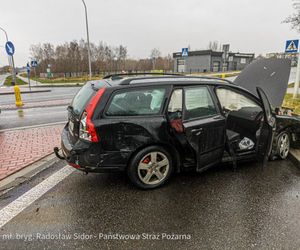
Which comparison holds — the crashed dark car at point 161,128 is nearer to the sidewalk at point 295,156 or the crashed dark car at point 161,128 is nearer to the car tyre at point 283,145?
the car tyre at point 283,145

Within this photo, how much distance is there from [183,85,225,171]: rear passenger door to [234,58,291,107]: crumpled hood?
260cm

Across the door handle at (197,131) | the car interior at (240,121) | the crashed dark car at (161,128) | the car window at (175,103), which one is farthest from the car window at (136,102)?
the car interior at (240,121)

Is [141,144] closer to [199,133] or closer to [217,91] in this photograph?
[199,133]

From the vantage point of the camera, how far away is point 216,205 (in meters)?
2.79

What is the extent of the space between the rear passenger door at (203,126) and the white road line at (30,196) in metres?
2.19

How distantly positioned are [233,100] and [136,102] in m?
1.72

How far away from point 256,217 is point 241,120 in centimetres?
161

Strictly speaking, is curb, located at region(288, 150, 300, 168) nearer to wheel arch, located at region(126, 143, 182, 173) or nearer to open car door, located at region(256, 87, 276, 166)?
open car door, located at region(256, 87, 276, 166)

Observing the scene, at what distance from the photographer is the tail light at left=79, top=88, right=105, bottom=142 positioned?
277 cm

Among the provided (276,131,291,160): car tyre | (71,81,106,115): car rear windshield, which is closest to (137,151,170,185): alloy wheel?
(71,81,106,115): car rear windshield

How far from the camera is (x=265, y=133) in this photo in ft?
11.2

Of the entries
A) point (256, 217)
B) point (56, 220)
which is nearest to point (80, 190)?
point (56, 220)

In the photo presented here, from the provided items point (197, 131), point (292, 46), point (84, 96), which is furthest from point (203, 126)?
point (292, 46)

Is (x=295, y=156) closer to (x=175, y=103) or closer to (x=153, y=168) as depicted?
(x=175, y=103)
